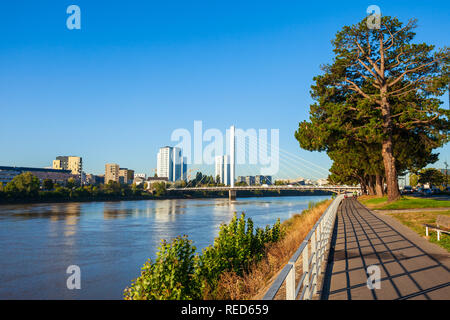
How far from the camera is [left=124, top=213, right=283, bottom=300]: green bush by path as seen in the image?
22.8ft

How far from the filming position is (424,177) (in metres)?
70.6

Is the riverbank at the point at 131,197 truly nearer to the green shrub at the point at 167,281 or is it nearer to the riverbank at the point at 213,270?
the riverbank at the point at 213,270

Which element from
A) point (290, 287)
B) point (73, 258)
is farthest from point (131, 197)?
point (290, 287)

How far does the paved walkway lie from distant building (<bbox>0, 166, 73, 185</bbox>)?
545 feet

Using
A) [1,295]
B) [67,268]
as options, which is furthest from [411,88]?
[1,295]

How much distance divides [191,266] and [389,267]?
14.7 feet

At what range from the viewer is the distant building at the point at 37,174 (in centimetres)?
15262

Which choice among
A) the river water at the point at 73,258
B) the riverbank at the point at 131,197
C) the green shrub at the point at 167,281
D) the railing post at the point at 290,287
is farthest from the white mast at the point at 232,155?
the railing post at the point at 290,287

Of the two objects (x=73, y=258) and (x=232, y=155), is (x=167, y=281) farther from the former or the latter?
(x=232, y=155)

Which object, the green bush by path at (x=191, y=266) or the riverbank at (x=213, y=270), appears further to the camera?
the riverbank at (x=213, y=270)

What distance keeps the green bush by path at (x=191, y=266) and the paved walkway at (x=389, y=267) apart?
2.84m

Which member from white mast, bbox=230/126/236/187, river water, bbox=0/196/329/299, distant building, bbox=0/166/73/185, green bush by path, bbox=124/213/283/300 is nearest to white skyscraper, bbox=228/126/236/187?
white mast, bbox=230/126/236/187

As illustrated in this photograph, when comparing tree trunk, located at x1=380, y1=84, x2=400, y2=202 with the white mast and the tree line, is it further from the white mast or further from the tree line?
the white mast

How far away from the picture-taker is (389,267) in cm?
719
